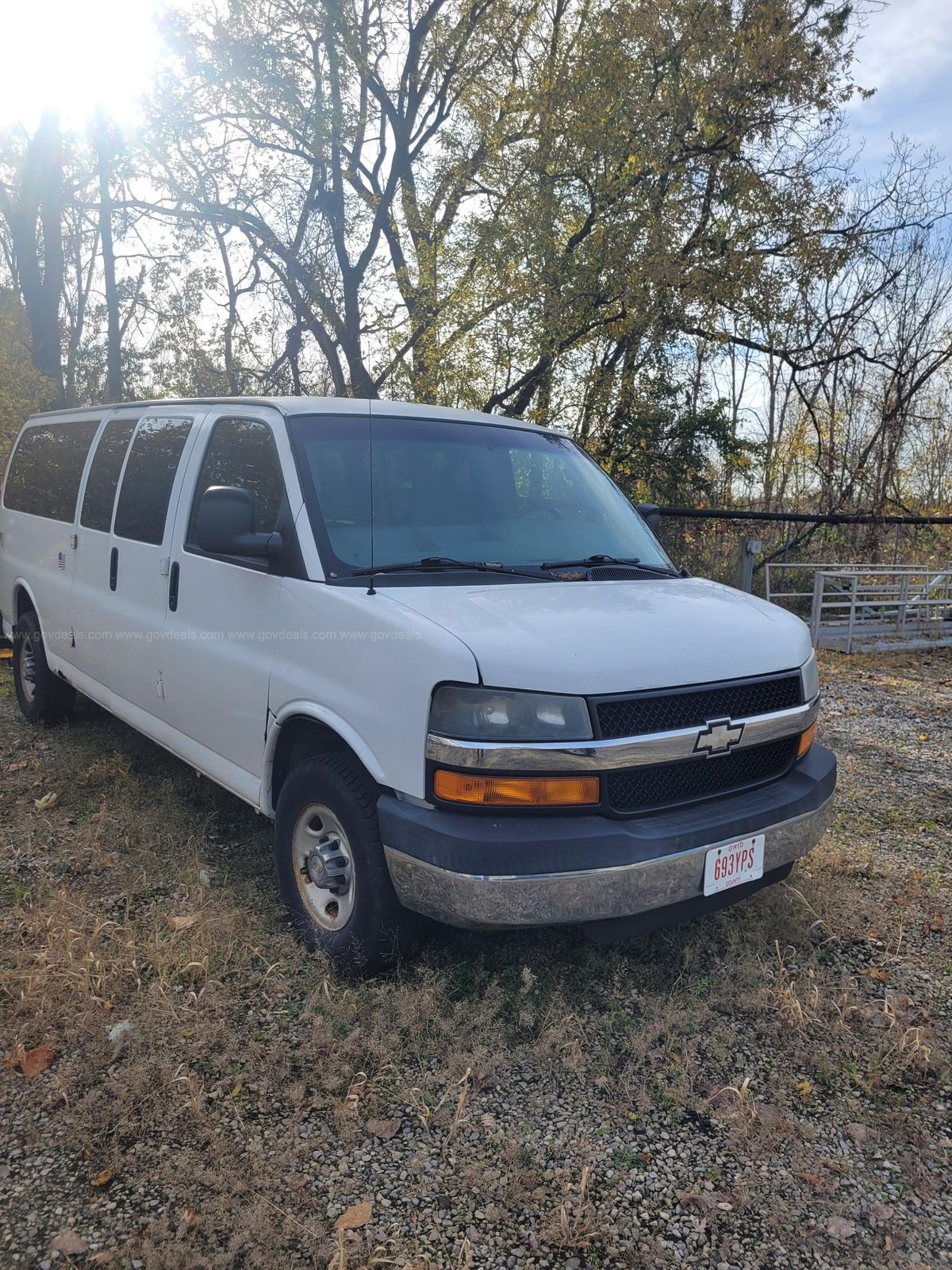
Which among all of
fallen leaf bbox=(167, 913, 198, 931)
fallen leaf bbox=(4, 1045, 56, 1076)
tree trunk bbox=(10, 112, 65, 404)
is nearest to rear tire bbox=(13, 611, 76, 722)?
Result: fallen leaf bbox=(167, 913, 198, 931)

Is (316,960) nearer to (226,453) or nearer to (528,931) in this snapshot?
(528,931)

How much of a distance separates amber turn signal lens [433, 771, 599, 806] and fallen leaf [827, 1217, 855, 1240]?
1185 mm

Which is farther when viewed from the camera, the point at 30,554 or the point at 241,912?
the point at 30,554

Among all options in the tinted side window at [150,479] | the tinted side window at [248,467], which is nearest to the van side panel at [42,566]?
the tinted side window at [150,479]

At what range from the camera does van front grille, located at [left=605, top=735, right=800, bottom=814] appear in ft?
8.87

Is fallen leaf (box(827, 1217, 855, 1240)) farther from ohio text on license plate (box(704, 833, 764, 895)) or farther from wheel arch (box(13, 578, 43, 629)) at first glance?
wheel arch (box(13, 578, 43, 629))

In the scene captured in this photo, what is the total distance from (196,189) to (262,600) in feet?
41.9

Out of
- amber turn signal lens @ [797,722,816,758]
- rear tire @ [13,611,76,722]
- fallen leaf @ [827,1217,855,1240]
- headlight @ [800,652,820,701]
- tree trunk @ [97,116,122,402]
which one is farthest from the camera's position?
tree trunk @ [97,116,122,402]

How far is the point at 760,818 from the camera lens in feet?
9.61

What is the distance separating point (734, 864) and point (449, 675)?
1.15 meters

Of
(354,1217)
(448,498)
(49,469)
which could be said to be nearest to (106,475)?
(49,469)

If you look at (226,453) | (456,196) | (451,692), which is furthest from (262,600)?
(456,196)

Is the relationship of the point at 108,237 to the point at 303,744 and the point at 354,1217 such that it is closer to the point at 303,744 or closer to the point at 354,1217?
the point at 303,744

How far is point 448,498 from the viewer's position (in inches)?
139
